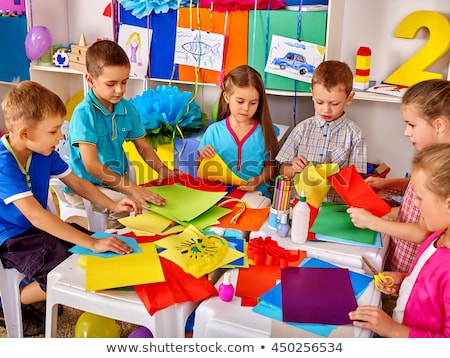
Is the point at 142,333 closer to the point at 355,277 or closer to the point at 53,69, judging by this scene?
the point at 355,277

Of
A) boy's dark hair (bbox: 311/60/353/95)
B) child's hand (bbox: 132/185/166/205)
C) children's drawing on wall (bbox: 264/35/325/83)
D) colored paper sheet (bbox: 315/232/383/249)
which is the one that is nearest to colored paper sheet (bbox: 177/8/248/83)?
children's drawing on wall (bbox: 264/35/325/83)

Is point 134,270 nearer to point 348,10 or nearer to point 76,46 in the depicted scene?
point 348,10

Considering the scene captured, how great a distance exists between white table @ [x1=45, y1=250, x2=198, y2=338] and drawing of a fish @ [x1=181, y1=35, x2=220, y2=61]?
177 centimetres

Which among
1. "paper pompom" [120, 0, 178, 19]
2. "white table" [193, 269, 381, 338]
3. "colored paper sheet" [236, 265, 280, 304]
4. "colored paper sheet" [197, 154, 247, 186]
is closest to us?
"white table" [193, 269, 381, 338]

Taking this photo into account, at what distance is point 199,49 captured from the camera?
109 inches

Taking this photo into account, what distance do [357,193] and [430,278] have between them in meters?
0.41

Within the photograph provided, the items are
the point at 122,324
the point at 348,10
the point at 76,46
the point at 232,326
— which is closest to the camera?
the point at 232,326

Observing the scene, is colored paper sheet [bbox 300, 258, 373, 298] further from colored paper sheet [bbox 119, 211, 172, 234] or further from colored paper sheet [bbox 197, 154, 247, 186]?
colored paper sheet [bbox 197, 154, 247, 186]

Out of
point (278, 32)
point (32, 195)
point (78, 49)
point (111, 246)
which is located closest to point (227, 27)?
point (278, 32)

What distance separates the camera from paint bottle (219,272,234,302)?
1.17 m
